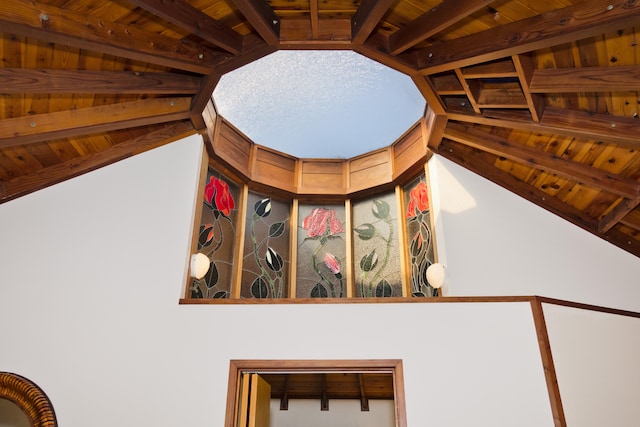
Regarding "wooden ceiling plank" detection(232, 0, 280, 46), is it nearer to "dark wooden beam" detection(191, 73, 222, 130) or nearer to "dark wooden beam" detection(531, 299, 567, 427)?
"dark wooden beam" detection(191, 73, 222, 130)

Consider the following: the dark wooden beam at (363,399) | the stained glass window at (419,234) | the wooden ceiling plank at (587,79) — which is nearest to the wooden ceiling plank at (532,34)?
the wooden ceiling plank at (587,79)

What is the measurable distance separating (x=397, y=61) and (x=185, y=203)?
1.82 meters

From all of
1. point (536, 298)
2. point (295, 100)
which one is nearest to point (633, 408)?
point (536, 298)

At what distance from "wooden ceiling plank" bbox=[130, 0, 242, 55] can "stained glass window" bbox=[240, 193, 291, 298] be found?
68.8 inches

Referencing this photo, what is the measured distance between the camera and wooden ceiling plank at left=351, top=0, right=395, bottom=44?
110 inches

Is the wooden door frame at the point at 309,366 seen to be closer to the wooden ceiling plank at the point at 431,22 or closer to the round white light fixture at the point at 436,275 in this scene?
the round white light fixture at the point at 436,275

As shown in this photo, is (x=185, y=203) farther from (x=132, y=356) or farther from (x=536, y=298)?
(x=536, y=298)

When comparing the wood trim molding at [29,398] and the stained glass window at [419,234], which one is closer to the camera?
the wood trim molding at [29,398]

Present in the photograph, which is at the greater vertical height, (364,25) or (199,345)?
(364,25)

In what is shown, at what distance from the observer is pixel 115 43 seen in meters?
2.80

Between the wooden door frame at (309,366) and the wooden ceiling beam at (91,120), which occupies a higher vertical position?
the wooden ceiling beam at (91,120)

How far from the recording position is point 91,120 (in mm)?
3355

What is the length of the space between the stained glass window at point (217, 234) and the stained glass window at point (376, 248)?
3.77 feet

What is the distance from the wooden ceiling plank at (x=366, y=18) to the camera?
280 cm
